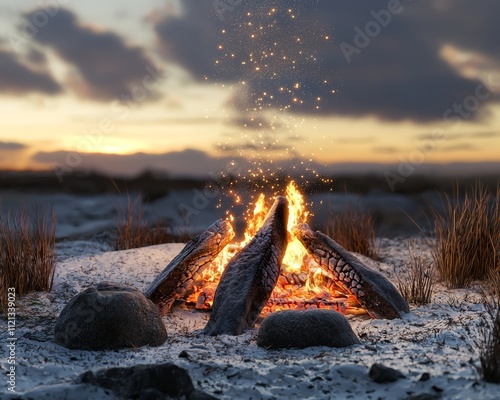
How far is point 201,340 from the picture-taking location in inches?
223

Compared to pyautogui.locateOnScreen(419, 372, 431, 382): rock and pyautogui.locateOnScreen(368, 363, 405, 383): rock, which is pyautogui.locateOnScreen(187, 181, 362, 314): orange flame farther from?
pyautogui.locateOnScreen(419, 372, 431, 382): rock

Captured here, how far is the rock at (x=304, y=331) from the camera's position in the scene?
5207mm

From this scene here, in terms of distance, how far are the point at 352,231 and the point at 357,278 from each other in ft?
11.3

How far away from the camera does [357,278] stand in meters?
6.65

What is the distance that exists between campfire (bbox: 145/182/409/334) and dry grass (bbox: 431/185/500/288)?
62.0 inches

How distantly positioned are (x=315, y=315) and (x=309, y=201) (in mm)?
2807

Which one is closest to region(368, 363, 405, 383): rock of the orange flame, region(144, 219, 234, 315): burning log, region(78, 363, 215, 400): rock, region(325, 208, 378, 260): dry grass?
region(78, 363, 215, 400): rock

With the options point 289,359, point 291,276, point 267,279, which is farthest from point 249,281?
point 289,359

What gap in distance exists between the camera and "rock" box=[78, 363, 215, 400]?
13.1ft

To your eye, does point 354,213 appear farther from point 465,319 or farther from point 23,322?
point 23,322

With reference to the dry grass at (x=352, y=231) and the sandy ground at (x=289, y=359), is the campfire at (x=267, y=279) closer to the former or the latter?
the sandy ground at (x=289, y=359)

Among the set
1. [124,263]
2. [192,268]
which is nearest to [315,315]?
[192,268]

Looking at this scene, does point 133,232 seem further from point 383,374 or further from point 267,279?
point 383,374

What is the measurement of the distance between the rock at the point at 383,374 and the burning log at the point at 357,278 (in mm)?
2109
